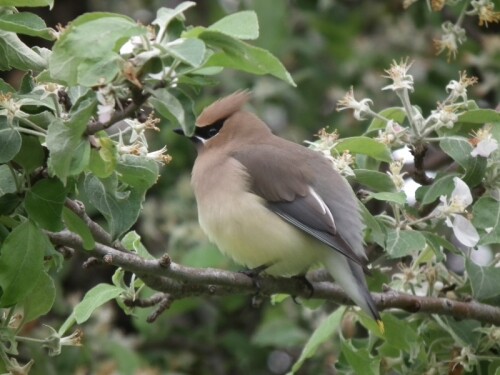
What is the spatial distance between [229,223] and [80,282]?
10.7 feet

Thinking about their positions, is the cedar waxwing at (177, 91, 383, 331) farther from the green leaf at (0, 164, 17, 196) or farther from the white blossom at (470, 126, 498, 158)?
the green leaf at (0, 164, 17, 196)

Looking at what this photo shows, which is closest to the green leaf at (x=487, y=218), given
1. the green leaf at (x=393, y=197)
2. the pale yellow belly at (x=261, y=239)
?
the green leaf at (x=393, y=197)

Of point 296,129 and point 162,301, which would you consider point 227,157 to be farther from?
point 296,129

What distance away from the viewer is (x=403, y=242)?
3.58 metres

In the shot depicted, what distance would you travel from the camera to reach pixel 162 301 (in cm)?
363

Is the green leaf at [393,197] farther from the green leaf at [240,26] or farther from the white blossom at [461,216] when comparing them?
the green leaf at [240,26]

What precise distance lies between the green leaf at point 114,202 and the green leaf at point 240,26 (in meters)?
0.61

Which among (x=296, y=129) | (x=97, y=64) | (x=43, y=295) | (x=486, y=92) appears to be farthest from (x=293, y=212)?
(x=296, y=129)

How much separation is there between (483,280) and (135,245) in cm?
115

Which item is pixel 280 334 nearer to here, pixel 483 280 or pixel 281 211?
pixel 281 211

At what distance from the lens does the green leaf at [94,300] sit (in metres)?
3.40

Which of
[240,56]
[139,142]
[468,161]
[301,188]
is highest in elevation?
[240,56]

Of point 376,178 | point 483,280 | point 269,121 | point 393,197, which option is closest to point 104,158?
point 393,197

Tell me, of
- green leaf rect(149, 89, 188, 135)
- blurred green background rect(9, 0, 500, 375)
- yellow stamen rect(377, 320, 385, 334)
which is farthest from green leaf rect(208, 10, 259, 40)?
blurred green background rect(9, 0, 500, 375)
